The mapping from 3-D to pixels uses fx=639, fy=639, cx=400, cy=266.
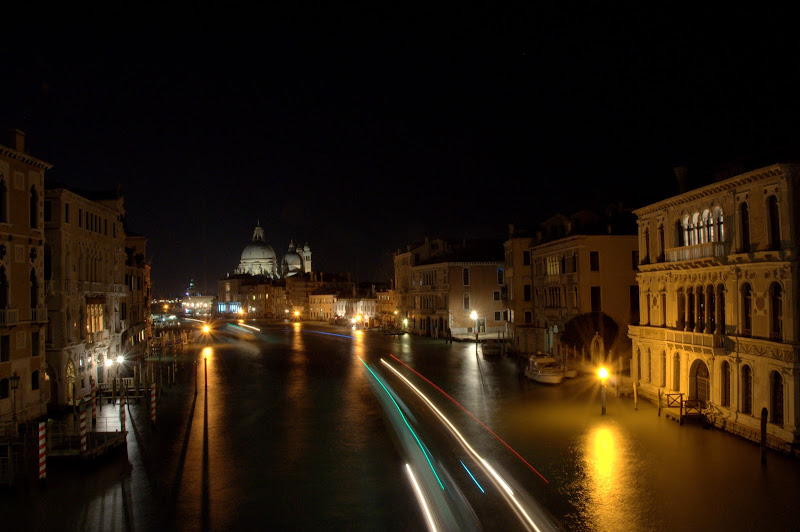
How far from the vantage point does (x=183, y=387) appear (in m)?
37.0

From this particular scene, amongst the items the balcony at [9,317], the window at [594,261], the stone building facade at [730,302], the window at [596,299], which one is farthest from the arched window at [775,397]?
the balcony at [9,317]

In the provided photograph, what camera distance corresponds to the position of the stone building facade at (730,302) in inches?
805

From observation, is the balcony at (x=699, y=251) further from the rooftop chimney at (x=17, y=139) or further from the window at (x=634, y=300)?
the rooftop chimney at (x=17, y=139)

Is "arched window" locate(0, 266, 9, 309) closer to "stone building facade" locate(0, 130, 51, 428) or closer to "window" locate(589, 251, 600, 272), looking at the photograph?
"stone building facade" locate(0, 130, 51, 428)

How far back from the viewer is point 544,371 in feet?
116

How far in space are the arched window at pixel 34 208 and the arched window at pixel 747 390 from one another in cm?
2833

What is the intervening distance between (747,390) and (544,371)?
13667 millimetres

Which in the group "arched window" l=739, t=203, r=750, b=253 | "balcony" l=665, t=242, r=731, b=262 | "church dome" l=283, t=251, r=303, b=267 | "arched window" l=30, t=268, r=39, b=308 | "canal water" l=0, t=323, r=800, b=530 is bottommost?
"canal water" l=0, t=323, r=800, b=530

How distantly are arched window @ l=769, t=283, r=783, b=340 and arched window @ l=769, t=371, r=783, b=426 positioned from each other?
1304 mm

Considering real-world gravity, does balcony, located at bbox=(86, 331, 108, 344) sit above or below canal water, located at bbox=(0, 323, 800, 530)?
above

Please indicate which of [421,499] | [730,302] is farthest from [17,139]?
[730,302]

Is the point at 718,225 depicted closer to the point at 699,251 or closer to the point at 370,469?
the point at 699,251

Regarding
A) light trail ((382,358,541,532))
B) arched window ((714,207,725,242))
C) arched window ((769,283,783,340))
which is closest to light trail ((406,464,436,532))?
light trail ((382,358,541,532))

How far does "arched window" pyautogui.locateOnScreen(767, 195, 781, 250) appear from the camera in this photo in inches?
832
